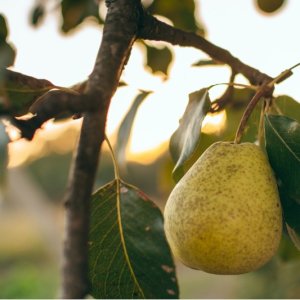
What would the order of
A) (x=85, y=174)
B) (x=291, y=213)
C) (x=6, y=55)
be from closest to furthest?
(x=85, y=174) < (x=6, y=55) < (x=291, y=213)

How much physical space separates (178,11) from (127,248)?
73cm

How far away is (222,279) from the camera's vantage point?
723cm

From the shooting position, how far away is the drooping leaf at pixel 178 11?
1.41 metres

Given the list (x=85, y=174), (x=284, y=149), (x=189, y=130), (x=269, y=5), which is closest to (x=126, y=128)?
(x=189, y=130)

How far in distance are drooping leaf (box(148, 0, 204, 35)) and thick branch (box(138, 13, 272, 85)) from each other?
423mm

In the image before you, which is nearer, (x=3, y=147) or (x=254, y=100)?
(x=3, y=147)

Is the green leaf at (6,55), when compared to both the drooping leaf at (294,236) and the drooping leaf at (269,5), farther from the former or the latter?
the drooping leaf at (269,5)

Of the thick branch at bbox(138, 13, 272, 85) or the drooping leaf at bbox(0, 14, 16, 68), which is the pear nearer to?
the thick branch at bbox(138, 13, 272, 85)

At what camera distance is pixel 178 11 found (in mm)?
1420

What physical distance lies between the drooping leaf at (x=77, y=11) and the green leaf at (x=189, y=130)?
56cm

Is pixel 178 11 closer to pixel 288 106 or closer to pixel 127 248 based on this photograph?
pixel 288 106

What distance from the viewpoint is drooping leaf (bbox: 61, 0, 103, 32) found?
1.40 meters

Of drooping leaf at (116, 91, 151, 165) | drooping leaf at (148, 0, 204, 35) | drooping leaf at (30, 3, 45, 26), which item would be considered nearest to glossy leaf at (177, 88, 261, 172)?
drooping leaf at (116, 91, 151, 165)

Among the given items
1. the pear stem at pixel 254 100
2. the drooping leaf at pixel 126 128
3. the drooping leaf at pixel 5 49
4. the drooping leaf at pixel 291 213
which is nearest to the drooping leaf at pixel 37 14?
the drooping leaf at pixel 126 128
